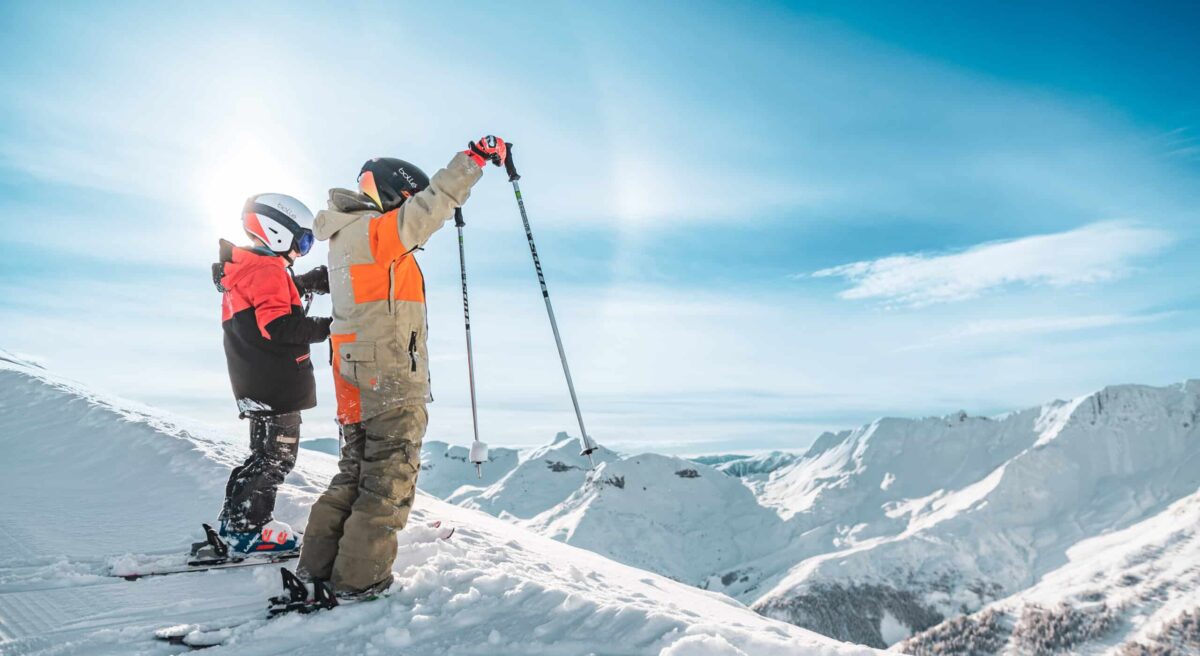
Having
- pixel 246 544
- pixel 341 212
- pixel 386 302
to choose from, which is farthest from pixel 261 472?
pixel 341 212

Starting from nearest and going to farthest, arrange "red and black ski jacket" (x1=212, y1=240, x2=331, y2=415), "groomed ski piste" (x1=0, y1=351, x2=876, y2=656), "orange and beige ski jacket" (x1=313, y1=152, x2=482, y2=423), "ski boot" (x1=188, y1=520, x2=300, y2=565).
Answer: "groomed ski piste" (x1=0, y1=351, x2=876, y2=656)
"orange and beige ski jacket" (x1=313, y1=152, x2=482, y2=423)
"ski boot" (x1=188, y1=520, x2=300, y2=565)
"red and black ski jacket" (x1=212, y1=240, x2=331, y2=415)

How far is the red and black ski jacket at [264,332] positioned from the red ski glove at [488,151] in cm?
222

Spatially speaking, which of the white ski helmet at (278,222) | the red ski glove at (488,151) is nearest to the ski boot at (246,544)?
the white ski helmet at (278,222)

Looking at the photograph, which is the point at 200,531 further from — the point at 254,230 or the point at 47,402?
the point at 47,402

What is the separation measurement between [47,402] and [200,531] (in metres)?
6.61

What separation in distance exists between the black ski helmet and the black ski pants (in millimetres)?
2326

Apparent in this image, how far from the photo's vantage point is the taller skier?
15.9 ft

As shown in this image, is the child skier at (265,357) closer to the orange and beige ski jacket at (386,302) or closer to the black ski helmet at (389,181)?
the orange and beige ski jacket at (386,302)

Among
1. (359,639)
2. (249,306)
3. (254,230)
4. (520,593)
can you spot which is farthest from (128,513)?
(520,593)

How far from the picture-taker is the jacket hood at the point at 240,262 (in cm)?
609

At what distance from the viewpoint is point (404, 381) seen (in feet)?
17.2

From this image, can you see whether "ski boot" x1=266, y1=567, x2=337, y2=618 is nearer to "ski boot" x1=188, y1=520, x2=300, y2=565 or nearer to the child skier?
"ski boot" x1=188, y1=520, x2=300, y2=565

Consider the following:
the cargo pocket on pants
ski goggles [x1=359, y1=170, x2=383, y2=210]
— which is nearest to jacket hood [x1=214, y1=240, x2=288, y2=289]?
ski goggles [x1=359, y1=170, x2=383, y2=210]

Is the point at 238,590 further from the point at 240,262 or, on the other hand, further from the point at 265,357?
the point at 240,262
